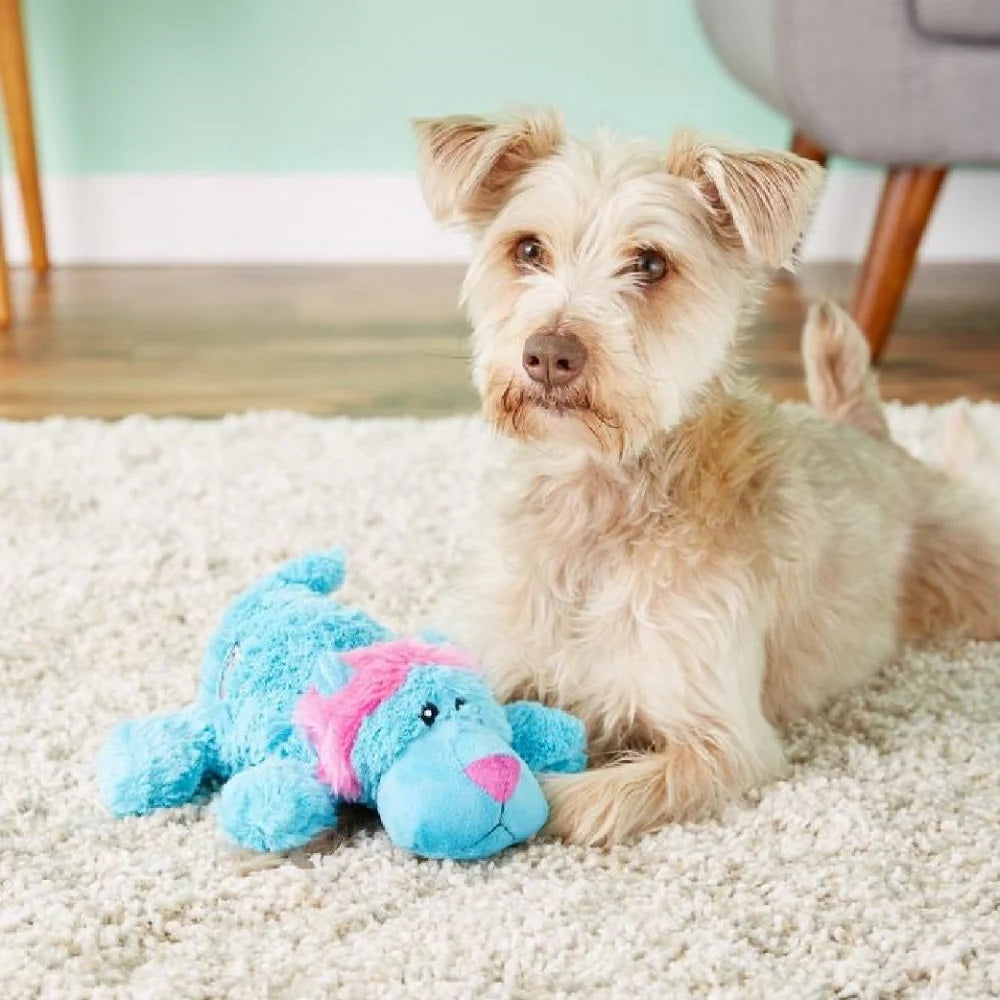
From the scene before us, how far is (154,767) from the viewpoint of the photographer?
58.3 inches

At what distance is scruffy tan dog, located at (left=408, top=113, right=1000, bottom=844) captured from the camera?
1495 mm

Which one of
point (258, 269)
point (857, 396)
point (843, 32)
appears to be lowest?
point (258, 269)

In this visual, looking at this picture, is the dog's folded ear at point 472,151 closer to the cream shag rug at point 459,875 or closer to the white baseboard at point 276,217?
the cream shag rug at point 459,875

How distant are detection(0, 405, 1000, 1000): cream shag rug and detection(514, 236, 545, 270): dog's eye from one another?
1.87 ft

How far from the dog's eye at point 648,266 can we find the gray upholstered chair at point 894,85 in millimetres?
1434

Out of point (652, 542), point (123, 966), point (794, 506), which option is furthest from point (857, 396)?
point (123, 966)

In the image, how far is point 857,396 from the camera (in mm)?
2049

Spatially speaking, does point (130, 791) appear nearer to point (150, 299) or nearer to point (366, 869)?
point (366, 869)

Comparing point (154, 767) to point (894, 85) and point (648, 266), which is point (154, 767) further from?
point (894, 85)

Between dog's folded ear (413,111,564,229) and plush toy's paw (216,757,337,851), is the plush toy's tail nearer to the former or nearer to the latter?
plush toy's paw (216,757,337,851)

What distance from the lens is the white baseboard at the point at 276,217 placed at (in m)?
3.88

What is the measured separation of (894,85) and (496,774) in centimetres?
192

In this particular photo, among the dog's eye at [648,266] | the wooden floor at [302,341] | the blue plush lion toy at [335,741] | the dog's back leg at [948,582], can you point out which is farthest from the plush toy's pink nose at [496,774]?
the wooden floor at [302,341]

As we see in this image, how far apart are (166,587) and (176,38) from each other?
84.6 inches
